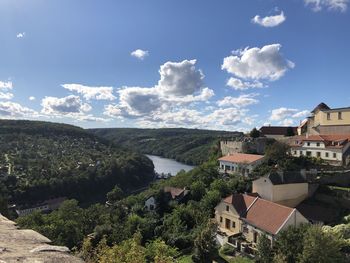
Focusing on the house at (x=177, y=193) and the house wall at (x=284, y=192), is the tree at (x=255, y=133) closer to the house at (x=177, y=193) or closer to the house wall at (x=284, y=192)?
the house at (x=177, y=193)

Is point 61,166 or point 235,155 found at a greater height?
point 235,155

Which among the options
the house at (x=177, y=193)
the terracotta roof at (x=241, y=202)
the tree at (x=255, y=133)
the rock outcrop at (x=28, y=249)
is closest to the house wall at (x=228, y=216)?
the terracotta roof at (x=241, y=202)

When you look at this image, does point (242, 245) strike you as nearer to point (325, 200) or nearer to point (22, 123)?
point (325, 200)

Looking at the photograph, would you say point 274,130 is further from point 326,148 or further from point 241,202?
point 241,202

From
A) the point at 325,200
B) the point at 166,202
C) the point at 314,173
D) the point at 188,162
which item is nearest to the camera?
the point at 325,200

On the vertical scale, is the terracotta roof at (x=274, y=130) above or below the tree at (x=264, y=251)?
above

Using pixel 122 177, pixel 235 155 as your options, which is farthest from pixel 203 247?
pixel 122 177

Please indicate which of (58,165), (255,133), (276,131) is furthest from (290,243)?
(58,165)
